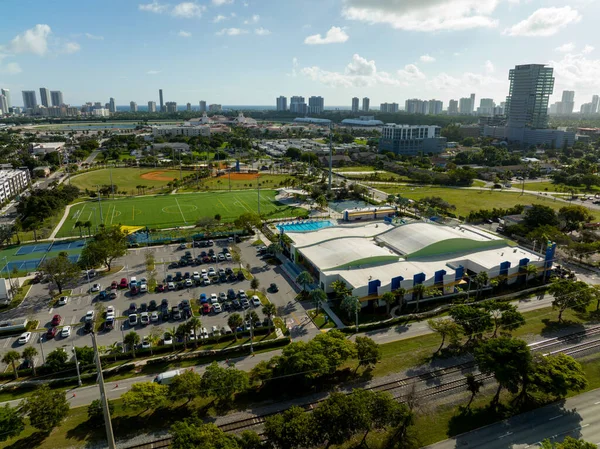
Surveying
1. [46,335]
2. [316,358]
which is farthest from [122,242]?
[316,358]

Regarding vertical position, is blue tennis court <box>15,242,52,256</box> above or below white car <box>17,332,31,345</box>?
above

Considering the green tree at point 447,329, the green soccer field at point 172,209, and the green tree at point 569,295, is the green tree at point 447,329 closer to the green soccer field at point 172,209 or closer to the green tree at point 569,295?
the green tree at point 569,295

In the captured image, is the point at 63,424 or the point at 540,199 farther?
the point at 540,199

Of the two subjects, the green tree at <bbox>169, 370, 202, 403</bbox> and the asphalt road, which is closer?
the asphalt road

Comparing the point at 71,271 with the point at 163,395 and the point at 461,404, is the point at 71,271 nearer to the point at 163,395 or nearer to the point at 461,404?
the point at 163,395

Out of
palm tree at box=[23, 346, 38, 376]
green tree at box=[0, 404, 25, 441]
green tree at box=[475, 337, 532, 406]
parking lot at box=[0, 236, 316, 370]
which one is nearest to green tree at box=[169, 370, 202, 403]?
green tree at box=[0, 404, 25, 441]

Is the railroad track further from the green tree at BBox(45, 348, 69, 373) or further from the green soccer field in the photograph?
the green soccer field
